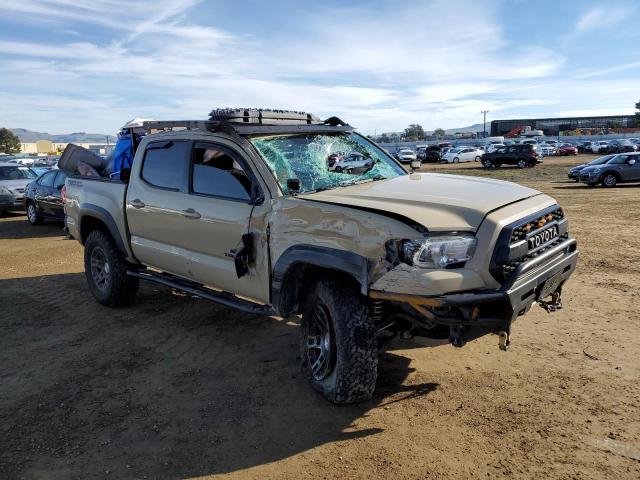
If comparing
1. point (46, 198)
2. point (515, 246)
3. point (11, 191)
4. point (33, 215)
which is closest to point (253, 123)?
point (515, 246)

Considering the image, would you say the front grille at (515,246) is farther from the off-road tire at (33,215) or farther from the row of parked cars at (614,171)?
the row of parked cars at (614,171)

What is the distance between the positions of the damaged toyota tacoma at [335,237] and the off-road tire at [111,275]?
21.9 inches

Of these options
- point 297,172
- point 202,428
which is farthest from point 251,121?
point 202,428

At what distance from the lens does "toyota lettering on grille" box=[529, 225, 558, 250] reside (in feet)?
12.2

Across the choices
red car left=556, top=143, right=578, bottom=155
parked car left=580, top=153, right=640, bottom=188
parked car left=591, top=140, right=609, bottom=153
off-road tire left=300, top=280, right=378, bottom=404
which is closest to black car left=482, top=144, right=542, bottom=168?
parked car left=580, top=153, right=640, bottom=188

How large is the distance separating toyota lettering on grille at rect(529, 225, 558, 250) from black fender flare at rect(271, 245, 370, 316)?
119cm

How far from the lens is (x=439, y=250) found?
3350mm

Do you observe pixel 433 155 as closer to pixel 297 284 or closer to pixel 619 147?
pixel 619 147

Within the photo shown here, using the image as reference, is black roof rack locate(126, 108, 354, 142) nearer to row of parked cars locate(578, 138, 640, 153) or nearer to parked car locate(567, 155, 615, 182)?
parked car locate(567, 155, 615, 182)

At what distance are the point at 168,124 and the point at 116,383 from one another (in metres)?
2.45

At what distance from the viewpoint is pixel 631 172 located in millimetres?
20672

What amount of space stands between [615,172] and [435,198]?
2031 centimetres

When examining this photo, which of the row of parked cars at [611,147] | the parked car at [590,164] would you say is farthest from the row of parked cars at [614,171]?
the row of parked cars at [611,147]

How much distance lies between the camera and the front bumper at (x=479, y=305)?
129 inches
